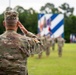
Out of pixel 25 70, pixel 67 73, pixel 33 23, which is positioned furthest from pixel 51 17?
pixel 33 23

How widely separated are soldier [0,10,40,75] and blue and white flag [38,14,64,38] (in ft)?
108

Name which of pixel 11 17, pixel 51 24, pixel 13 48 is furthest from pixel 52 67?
pixel 51 24

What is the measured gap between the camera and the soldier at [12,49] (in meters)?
6.98

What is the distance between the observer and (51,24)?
4141 cm

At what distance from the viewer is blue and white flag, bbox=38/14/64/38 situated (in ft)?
132

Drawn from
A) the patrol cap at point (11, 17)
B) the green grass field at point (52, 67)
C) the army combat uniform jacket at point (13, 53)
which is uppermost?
the patrol cap at point (11, 17)

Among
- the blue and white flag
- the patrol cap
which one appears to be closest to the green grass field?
the blue and white flag

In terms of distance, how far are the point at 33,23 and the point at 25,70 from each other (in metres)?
83.8

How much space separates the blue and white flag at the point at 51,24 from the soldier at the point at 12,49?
108 feet

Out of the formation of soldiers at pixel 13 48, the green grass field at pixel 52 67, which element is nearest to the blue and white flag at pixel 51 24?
the green grass field at pixel 52 67

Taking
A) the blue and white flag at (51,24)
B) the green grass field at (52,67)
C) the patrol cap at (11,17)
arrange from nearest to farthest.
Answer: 1. the patrol cap at (11,17)
2. the green grass field at (52,67)
3. the blue and white flag at (51,24)

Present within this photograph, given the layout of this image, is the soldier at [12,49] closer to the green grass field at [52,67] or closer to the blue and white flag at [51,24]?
the green grass field at [52,67]

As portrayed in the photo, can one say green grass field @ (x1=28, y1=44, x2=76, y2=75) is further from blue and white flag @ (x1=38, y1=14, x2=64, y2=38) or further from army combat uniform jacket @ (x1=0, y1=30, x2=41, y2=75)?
army combat uniform jacket @ (x1=0, y1=30, x2=41, y2=75)

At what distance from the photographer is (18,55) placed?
7059 mm
